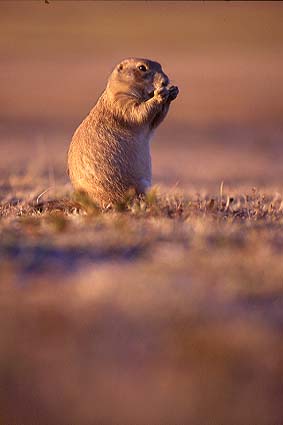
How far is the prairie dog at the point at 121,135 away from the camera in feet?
24.1

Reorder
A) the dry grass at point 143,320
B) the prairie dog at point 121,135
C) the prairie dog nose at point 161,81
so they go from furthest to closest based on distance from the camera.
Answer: the prairie dog nose at point 161,81 → the prairie dog at point 121,135 → the dry grass at point 143,320

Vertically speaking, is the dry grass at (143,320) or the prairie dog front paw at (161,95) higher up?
the prairie dog front paw at (161,95)

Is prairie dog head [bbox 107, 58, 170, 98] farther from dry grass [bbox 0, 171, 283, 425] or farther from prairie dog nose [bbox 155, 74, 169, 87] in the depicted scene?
dry grass [bbox 0, 171, 283, 425]

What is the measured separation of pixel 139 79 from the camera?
7.72 metres

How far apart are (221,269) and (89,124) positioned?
3.10m

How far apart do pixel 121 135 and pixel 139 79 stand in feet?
2.13

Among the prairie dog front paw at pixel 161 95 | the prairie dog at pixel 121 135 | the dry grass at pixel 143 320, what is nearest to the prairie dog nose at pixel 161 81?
the prairie dog at pixel 121 135

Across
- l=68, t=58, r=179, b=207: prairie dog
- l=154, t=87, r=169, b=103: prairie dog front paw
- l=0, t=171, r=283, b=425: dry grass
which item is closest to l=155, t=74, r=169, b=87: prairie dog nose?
l=68, t=58, r=179, b=207: prairie dog

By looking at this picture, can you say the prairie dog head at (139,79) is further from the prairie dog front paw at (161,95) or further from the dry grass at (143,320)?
the dry grass at (143,320)

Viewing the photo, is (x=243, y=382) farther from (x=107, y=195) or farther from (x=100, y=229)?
(x=107, y=195)

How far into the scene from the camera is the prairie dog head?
7691 millimetres

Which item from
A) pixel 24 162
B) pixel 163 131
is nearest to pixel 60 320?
pixel 24 162

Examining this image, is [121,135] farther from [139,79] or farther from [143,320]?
[143,320]

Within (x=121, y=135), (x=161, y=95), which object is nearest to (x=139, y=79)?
(x=161, y=95)
